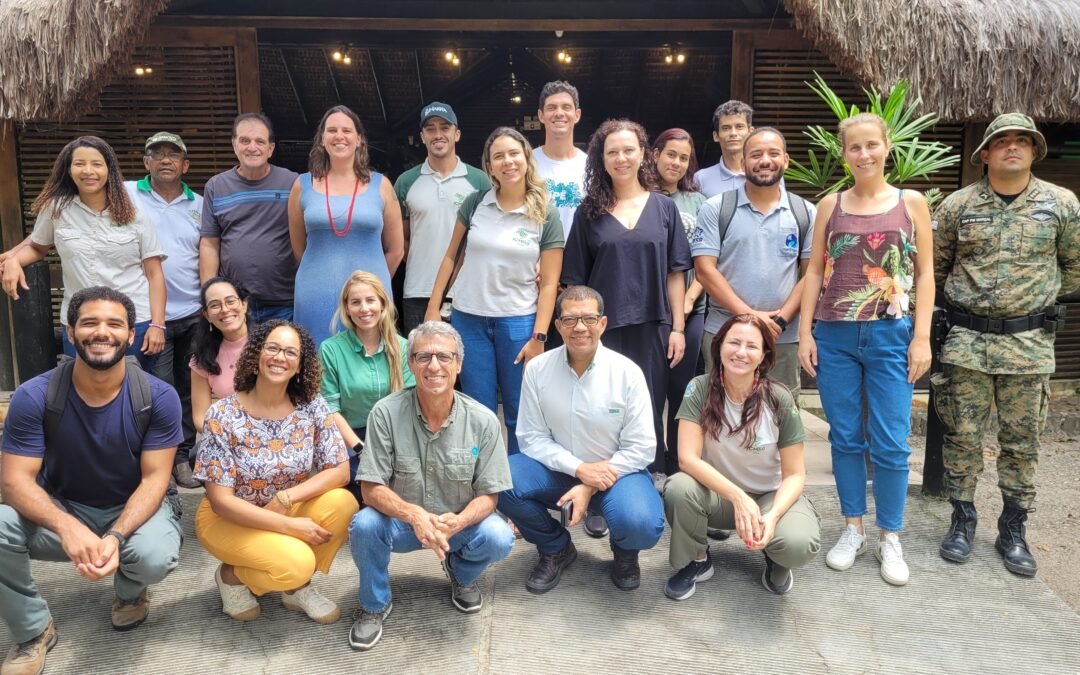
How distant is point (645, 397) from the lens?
320 cm

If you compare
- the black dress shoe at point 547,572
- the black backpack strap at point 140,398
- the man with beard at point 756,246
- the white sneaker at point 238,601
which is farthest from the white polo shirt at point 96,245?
the man with beard at point 756,246

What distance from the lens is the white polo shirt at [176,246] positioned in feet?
13.5

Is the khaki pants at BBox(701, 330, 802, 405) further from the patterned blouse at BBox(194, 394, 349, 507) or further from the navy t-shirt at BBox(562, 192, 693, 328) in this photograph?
the patterned blouse at BBox(194, 394, 349, 507)

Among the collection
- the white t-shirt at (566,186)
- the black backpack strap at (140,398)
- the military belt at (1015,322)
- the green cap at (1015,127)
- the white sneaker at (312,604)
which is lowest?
the white sneaker at (312,604)

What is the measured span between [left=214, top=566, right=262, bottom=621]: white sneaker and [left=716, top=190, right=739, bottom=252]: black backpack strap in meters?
2.56

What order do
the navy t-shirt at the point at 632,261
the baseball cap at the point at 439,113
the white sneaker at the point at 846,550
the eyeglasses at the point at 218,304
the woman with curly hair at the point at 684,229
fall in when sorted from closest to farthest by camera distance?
1. the white sneaker at the point at 846,550
2. the navy t-shirt at the point at 632,261
3. the eyeglasses at the point at 218,304
4. the woman with curly hair at the point at 684,229
5. the baseball cap at the point at 439,113

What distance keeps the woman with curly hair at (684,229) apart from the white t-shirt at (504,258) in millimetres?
750

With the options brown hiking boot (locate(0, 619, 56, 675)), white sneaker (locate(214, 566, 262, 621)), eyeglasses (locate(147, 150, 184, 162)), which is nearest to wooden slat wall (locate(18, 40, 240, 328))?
eyeglasses (locate(147, 150, 184, 162))

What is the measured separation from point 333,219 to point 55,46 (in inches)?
109

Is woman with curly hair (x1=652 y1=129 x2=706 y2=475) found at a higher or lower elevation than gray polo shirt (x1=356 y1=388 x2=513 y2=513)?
higher

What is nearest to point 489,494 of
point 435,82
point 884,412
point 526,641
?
point 526,641

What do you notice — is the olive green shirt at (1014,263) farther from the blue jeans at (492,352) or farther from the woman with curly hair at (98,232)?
the woman with curly hair at (98,232)

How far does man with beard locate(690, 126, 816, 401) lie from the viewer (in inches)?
142

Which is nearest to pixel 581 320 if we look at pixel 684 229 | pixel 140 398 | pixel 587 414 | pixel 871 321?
pixel 587 414
